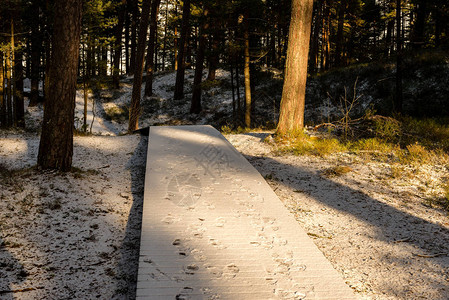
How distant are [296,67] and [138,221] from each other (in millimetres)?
6055

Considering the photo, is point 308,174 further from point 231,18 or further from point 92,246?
point 231,18

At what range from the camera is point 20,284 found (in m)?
2.88

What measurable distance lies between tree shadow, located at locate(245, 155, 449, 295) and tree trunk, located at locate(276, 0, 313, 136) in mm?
2328

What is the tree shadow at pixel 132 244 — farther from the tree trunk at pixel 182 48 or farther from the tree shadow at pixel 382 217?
the tree trunk at pixel 182 48

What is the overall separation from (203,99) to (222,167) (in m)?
16.0

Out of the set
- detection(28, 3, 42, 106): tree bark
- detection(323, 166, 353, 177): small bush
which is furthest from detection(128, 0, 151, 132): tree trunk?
detection(323, 166, 353, 177): small bush

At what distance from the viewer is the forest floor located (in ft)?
10.0

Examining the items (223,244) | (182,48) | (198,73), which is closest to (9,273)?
(223,244)

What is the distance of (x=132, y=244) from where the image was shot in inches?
148

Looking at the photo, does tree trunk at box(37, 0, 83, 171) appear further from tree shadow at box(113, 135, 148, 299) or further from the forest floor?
tree shadow at box(113, 135, 148, 299)

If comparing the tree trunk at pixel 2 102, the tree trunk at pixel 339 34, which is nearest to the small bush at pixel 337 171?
the tree trunk at pixel 2 102

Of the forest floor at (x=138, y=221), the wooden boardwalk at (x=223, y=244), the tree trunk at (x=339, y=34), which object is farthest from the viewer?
the tree trunk at (x=339, y=34)

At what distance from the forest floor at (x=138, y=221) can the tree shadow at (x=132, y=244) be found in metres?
0.01

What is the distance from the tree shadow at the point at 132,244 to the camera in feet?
9.65
